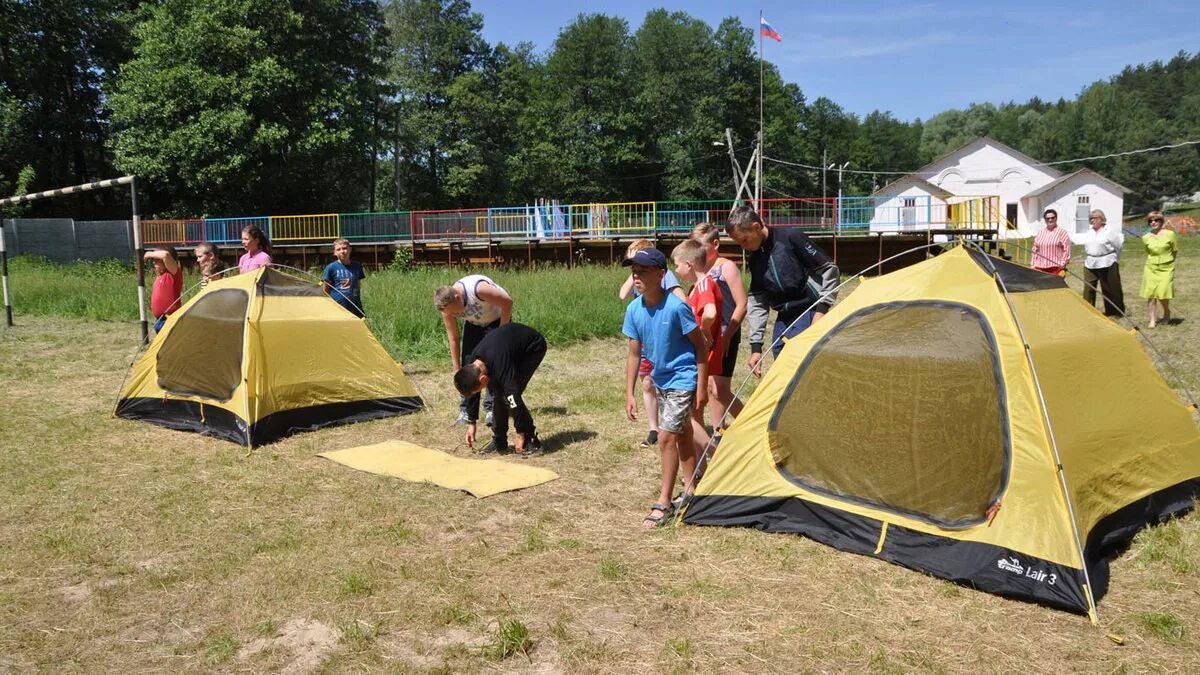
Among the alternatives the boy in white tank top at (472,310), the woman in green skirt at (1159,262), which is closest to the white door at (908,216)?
the woman in green skirt at (1159,262)

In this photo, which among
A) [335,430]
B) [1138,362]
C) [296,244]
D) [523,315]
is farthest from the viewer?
[296,244]

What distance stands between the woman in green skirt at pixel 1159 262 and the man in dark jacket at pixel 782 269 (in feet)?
27.3

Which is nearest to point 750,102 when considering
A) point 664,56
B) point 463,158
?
point 664,56

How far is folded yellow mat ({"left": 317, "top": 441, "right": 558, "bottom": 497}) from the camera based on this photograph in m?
5.82

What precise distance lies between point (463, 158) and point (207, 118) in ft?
51.2

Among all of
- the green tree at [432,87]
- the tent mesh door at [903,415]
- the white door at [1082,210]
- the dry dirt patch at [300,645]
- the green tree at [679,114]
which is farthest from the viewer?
the green tree at [679,114]

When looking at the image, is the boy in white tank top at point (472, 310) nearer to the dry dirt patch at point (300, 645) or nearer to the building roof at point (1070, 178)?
the dry dirt patch at point (300, 645)

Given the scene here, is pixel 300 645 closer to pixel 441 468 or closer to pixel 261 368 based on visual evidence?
pixel 441 468

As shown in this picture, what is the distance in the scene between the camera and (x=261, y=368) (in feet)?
23.3

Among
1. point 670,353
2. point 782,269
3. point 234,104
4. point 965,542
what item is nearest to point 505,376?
point 670,353

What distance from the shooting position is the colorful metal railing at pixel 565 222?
80.8ft

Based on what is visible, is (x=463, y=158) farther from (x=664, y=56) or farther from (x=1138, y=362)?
(x=1138, y=362)

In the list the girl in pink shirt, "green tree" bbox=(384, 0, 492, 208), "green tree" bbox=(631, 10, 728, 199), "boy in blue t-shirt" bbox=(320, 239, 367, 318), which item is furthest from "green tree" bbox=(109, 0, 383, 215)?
"green tree" bbox=(631, 10, 728, 199)

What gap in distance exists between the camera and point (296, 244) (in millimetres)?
28688
